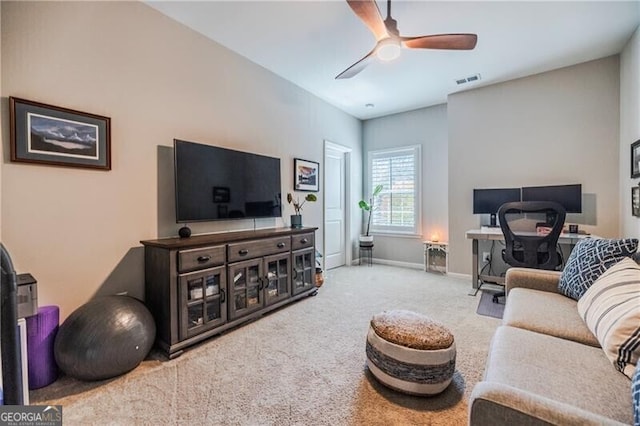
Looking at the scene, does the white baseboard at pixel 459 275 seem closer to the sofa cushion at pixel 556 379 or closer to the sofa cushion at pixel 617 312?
the sofa cushion at pixel 617 312

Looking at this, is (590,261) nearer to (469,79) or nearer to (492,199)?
(492,199)

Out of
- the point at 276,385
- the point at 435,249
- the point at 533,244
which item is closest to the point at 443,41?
the point at 533,244

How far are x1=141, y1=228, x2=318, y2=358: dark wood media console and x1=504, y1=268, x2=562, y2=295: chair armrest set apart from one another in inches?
83.2

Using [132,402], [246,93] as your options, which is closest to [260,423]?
[132,402]

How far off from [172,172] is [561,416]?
2.93m

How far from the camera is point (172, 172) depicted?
2.66 metres

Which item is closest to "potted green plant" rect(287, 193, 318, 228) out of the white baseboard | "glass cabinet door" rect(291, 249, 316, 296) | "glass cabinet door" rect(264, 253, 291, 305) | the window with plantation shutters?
"glass cabinet door" rect(291, 249, 316, 296)

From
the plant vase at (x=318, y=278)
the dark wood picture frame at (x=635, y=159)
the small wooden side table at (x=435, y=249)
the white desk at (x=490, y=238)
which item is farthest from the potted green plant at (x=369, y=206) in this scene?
the dark wood picture frame at (x=635, y=159)

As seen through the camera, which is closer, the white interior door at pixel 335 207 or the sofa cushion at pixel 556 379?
the sofa cushion at pixel 556 379

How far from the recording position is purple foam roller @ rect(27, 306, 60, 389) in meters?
1.75

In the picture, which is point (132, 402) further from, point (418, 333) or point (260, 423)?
point (418, 333)

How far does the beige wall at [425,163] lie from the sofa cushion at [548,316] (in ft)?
9.53

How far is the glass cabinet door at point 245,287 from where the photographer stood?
2584 millimetres

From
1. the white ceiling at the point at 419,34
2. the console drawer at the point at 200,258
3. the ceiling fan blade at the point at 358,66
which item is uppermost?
the white ceiling at the point at 419,34
